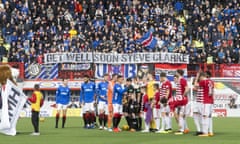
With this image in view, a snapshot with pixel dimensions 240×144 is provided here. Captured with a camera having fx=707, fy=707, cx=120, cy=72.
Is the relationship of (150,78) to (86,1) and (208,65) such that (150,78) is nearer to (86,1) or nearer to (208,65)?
(208,65)

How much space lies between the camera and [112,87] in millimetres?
26891

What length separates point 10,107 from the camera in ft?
77.1

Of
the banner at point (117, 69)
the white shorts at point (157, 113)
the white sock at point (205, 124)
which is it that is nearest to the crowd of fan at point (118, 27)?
the banner at point (117, 69)

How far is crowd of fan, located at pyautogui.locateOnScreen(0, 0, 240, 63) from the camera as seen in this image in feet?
143

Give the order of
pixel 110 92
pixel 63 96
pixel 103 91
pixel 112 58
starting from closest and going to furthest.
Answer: pixel 110 92 → pixel 103 91 → pixel 63 96 → pixel 112 58

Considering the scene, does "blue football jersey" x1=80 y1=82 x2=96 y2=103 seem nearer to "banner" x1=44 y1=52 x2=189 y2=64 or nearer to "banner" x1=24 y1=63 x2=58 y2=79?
"banner" x1=44 y1=52 x2=189 y2=64

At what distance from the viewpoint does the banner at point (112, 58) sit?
4175 centimetres

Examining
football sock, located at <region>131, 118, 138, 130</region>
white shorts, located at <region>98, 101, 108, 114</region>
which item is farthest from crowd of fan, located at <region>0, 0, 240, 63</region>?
football sock, located at <region>131, 118, 138, 130</region>

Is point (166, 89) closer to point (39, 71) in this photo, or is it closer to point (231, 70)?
point (231, 70)

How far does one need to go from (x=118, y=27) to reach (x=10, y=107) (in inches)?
936

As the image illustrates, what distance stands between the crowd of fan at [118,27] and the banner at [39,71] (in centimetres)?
54

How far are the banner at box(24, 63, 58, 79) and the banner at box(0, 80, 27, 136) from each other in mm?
17888

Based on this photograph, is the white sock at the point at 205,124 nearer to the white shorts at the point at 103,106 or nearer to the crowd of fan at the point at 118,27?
the white shorts at the point at 103,106

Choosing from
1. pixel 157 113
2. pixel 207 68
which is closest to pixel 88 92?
pixel 157 113
